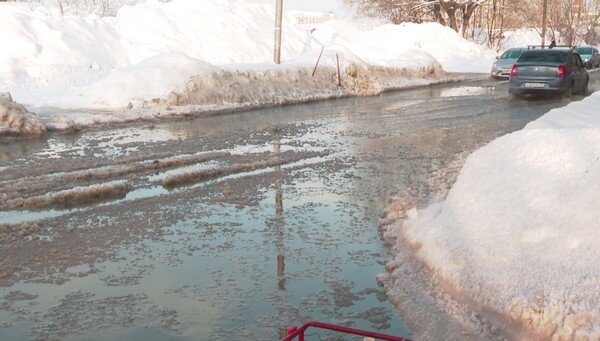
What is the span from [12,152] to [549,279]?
31.2ft

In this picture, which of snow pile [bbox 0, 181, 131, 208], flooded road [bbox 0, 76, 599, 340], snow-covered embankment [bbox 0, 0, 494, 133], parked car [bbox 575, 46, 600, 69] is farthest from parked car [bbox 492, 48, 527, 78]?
snow pile [bbox 0, 181, 131, 208]

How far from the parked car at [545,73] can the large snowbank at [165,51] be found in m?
6.65

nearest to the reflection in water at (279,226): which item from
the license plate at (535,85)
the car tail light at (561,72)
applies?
the license plate at (535,85)

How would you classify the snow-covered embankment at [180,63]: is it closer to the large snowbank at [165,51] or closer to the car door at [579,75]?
the large snowbank at [165,51]

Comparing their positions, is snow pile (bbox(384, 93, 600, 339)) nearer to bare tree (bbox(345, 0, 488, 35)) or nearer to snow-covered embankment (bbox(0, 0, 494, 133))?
snow-covered embankment (bbox(0, 0, 494, 133))

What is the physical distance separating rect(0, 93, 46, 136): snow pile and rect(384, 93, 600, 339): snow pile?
9324 millimetres

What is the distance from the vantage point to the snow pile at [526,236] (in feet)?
12.6

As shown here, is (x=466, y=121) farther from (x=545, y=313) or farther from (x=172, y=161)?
(x=545, y=313)

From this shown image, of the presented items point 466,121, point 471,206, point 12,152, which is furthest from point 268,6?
point 471,206

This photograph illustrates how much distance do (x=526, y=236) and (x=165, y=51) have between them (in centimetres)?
2623

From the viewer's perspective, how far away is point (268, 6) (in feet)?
125

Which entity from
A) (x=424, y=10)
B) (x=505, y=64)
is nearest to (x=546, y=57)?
(x=505, y=64)

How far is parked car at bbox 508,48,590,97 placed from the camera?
700 inches

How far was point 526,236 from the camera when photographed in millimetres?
4602
